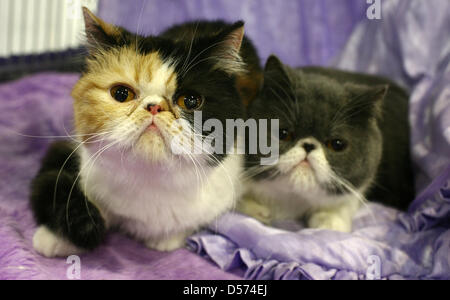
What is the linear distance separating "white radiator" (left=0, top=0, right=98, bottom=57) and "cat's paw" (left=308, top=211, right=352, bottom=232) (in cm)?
137

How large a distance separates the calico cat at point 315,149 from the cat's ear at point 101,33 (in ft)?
1.53

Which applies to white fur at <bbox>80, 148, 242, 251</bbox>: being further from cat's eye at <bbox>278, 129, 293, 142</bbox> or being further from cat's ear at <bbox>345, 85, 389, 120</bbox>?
cat's ear at <bbox>345, 85, 389, 120</bbox>

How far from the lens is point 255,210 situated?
138 cm

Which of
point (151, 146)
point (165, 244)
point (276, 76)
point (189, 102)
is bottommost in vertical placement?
point (165, 244)

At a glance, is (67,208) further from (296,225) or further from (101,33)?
(296,225)

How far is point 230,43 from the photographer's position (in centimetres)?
107

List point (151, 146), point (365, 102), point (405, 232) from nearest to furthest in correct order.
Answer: point (151, 146), point (365, 102), point (405, 232)

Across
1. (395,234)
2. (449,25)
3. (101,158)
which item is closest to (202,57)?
(101,158)

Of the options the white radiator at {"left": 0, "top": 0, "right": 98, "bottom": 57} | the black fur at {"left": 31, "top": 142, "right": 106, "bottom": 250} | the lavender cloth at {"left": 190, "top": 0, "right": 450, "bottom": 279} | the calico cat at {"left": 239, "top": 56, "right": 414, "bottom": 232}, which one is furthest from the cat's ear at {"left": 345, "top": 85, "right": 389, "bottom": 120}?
the white radiator at {"left": 0, "top": 0, "right": 98, "bottom": 57}

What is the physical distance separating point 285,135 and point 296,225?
1.16 ft

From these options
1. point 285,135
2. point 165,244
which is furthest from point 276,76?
point 165,244

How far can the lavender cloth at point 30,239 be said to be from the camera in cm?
107

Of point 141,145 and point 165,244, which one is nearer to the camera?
point 141,145

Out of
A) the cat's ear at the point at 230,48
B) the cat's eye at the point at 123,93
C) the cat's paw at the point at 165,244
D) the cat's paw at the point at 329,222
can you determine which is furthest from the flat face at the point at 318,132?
the cat's eye at the point at 123,93
